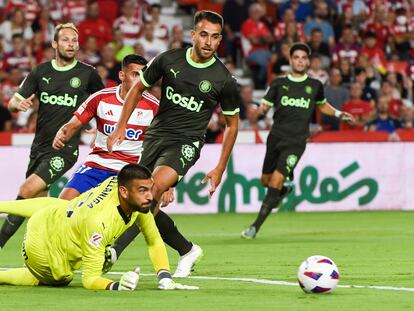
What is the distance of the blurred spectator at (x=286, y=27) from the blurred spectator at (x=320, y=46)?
0.77 ft

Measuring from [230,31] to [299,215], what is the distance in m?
6.62

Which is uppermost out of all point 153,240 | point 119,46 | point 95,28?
point 95,28

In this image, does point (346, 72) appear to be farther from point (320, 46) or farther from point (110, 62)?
point (110, 62)

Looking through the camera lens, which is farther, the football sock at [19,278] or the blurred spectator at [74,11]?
the blurred spectator at [74,11]

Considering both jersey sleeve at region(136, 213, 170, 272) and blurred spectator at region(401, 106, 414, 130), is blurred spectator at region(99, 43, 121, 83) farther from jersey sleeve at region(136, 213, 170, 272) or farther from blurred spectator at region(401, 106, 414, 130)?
jersey sleeve at region(136, 213, 170, 272)

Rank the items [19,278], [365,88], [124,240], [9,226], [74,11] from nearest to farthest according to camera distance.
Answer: [19,278] < [124,240] < [9,226] < [365,88] < [74,11]

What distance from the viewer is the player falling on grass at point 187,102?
1080 centimetres

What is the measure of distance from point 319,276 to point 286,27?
54.8 ft

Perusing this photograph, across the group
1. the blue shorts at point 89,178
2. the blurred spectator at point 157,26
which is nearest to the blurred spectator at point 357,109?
the blurred spectator at point 157,26

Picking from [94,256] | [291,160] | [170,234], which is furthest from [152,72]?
[291,160]

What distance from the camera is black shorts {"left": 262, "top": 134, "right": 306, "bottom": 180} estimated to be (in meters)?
16.5

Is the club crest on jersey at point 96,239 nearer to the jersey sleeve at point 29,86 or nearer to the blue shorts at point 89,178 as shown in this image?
the blue shorts at point 89,178

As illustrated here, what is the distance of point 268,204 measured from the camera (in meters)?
16.2

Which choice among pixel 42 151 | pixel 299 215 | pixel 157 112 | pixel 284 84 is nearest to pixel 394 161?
pixel 299 215
